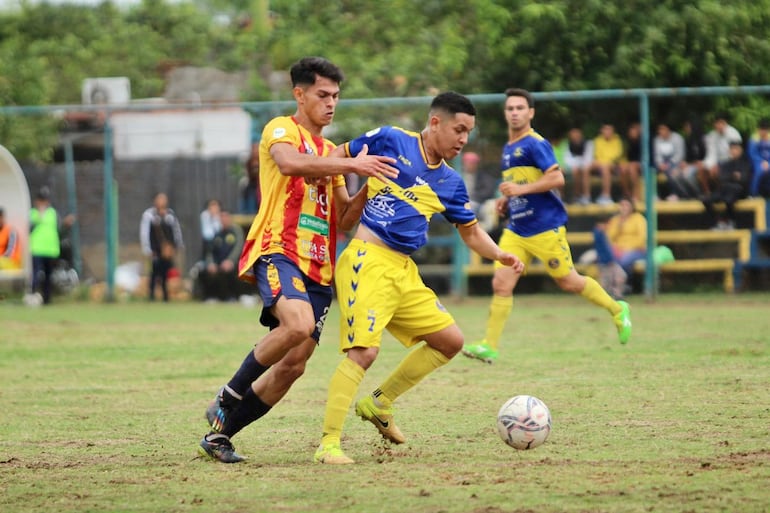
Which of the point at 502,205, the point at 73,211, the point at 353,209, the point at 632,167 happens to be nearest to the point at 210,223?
the point at 73,211

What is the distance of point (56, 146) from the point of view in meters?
34.1

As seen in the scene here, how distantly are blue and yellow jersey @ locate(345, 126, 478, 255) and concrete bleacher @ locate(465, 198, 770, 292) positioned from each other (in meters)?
11.2

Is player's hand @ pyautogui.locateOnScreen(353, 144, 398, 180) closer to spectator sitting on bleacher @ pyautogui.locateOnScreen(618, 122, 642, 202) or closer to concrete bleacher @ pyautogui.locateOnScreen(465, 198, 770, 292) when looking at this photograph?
concrete bleacher @ pyautogui.locateOnScreen(465, 198, 770, 292)

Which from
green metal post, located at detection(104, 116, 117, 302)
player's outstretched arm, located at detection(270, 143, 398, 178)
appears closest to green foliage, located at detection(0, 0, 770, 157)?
green metal post, located at detection(104, 116, 117, 302)

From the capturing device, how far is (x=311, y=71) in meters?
6.88

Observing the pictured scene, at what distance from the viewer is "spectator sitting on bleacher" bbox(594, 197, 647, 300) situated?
58.4 ft

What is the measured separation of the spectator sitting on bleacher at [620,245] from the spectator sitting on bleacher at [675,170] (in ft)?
2.21

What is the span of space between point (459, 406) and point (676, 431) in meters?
1.83

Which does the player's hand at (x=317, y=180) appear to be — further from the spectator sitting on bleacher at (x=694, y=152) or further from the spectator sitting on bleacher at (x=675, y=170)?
the spectator sitting on bleacher at (x=694, y=152)

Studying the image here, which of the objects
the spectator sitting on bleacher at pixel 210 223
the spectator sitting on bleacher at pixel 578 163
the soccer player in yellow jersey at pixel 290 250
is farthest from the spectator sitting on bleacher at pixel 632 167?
the soccer player in yellow jersey at pixel 290 250

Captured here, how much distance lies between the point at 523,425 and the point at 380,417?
0.81 metres

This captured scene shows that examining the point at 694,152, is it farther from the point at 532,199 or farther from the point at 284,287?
the point at 284,287

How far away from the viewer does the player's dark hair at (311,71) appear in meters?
6.88

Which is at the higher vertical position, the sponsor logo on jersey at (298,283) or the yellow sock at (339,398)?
the sponsor logo on jersey at (298,283)
